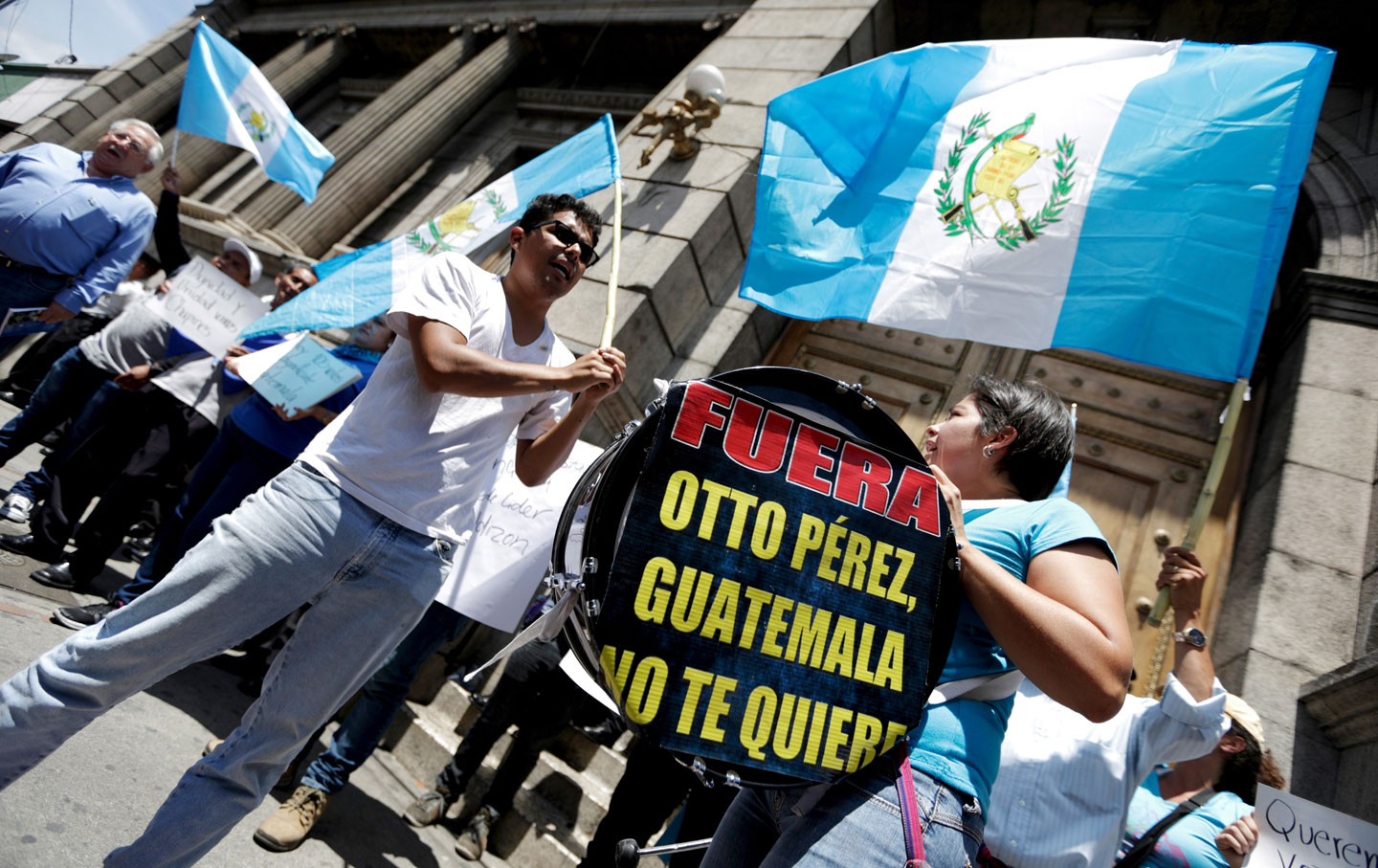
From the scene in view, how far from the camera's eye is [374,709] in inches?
121

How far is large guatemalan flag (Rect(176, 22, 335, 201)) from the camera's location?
220 inches

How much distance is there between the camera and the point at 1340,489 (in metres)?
4.05

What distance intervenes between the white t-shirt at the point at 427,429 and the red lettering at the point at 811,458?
3.94 feet

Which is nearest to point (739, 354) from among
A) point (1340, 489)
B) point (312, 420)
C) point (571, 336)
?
point (571, 336)

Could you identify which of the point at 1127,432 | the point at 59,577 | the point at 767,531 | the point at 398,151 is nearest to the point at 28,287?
the point at 59,577

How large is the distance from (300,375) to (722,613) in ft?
10.6

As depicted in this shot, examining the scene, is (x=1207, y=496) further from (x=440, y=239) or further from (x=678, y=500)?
(x=440, y=239)

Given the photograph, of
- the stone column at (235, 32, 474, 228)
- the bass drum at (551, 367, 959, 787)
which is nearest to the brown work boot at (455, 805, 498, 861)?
the bass drum at (551, 367, 959, 787)

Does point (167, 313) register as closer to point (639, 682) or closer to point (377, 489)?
point (377, 489)

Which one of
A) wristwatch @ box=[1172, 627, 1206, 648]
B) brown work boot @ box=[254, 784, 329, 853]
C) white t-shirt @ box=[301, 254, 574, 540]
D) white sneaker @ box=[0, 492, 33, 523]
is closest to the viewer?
white t-shirt @ box=[301, 254, 574, 540]

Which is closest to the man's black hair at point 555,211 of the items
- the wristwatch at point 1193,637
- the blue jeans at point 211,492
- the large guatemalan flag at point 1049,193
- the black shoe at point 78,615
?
the large guatemalan flag at point 1049,193

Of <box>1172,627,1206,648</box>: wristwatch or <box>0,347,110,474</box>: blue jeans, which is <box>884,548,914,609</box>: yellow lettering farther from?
<box>0,347,110,474</box>: blue jeans

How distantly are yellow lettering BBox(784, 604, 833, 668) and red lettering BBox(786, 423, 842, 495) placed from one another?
0.26m

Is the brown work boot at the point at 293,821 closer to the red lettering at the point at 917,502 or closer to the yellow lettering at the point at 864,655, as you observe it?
the yellow lettering at the point at 864,655
